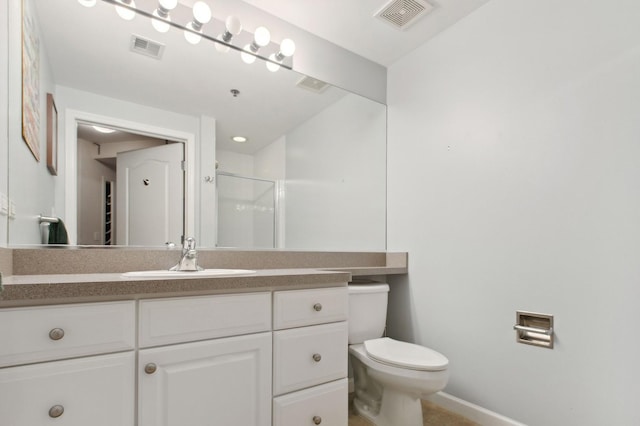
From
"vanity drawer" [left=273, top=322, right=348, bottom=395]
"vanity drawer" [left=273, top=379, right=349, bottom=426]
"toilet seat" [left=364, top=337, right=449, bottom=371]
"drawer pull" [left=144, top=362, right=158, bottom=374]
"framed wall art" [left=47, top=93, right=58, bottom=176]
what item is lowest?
"vanity drawer" [left=273, top=379, right=349, bottom=426]

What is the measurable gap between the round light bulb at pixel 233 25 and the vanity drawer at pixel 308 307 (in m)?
1.41

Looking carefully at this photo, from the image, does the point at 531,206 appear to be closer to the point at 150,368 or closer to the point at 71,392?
the point at 150,368

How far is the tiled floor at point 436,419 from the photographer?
1736 mm

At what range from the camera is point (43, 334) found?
2.85ft

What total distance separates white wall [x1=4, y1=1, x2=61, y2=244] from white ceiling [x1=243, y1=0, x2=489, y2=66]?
1.11 metres

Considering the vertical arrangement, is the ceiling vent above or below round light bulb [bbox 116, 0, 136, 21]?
above

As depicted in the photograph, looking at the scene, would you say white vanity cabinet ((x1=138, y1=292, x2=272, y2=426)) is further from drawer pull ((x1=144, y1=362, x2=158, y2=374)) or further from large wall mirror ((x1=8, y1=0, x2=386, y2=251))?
large wall mirror ((x1=8, y1=0, x2=386, y2=251))

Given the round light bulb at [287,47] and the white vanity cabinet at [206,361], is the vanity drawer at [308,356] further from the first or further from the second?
the round light bulb at [287,47]

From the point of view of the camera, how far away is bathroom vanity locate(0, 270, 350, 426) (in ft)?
2.81

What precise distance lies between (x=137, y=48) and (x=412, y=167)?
1.70 meters

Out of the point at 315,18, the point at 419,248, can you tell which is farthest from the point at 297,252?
the point at 315,18

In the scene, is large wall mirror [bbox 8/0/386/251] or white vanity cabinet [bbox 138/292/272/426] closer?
white vanity cabinet [bbox 138/292/272/426]

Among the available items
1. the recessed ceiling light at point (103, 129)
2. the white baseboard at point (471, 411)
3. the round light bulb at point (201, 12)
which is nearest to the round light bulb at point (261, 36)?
the round light bulb at point (201, 12)

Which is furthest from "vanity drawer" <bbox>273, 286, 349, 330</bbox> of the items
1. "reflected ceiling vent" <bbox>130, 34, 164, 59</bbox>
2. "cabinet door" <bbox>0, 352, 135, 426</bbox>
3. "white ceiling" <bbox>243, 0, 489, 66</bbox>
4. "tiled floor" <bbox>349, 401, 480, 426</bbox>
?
"white ceiling" <bbox>243, 0, 489, 66</bbox>
